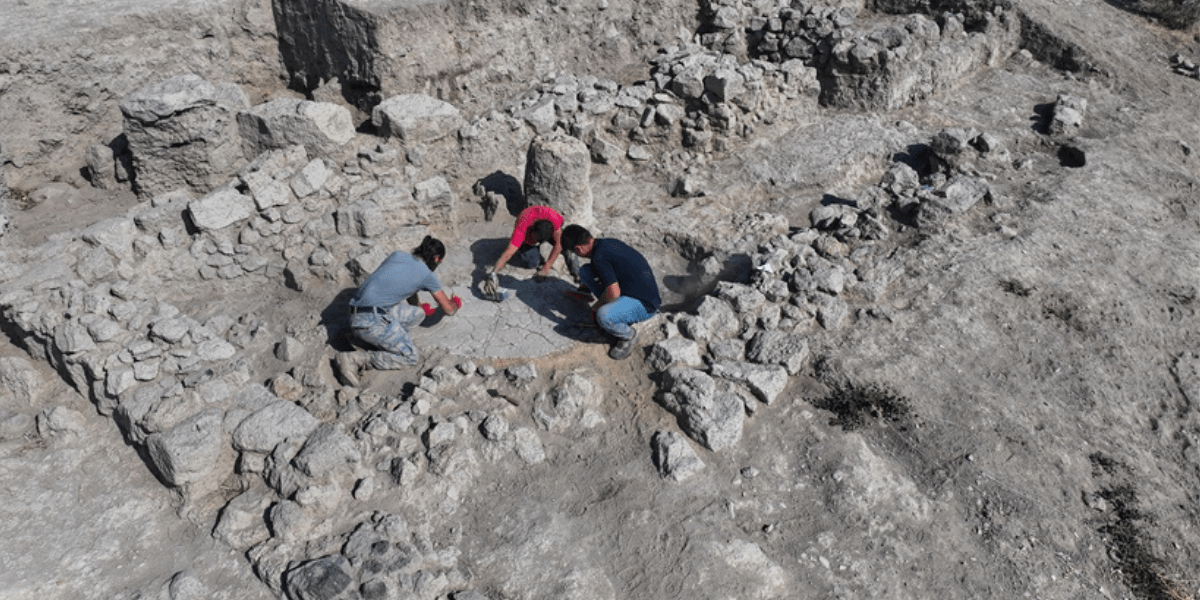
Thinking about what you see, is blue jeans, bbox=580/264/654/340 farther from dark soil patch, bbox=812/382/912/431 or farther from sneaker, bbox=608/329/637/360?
dark soil patch, bbox=812/382/912/431

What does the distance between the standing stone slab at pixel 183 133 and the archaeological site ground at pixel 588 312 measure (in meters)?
0.03

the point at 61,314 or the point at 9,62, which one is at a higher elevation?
the point at 9,62

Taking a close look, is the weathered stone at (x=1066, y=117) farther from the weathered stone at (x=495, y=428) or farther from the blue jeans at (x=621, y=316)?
the weathered stone at (x=495, y=428)

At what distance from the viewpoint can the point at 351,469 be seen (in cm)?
547

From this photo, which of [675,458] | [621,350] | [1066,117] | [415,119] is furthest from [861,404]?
[1066,117]

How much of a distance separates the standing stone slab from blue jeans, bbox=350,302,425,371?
105 inches

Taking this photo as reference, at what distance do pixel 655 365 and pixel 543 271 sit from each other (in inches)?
56.5

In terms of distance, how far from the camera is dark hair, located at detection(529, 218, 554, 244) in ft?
22.3

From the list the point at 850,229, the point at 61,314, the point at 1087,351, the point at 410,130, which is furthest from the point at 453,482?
the point at 1087,351

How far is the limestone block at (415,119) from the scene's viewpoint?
795cm

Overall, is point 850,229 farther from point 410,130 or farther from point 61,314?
point 61,314

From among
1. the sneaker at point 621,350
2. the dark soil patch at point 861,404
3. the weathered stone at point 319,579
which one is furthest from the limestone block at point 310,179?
the dark soil patch at point 861,404

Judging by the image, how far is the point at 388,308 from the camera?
615 cm

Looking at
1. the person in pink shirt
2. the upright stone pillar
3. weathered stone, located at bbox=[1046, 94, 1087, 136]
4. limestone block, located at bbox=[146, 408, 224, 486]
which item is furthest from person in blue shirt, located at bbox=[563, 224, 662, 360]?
weathered stone, located at bbox=[1046, 94, 1087, 136]
